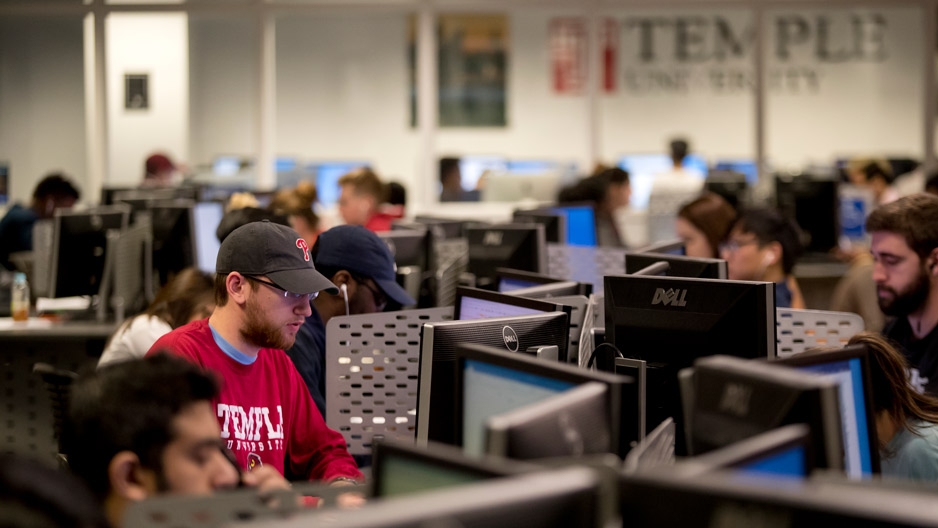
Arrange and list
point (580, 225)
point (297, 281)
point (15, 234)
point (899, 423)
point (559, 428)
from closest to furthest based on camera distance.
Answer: point (559, 428), point (899, 423), point (297, 281), point (580, 225), point (15, 234)

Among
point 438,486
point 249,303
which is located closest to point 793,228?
point 249,303

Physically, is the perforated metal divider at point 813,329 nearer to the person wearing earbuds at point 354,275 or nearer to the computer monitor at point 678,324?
the computer monitor at point 678,324

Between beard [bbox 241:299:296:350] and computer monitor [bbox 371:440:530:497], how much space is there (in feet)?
3.89

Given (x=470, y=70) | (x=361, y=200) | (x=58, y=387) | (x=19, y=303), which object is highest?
(x=470, y=70)

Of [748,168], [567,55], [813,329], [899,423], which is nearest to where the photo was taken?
[899,423]

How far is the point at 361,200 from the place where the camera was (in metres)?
6.11

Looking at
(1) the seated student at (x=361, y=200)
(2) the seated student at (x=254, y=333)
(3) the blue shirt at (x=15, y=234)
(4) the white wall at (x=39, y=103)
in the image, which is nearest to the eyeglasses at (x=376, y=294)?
(2) the seated student at (x=254, y=333)

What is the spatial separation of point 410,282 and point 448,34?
27.1 ft

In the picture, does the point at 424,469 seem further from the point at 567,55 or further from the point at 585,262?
the point at 567,55

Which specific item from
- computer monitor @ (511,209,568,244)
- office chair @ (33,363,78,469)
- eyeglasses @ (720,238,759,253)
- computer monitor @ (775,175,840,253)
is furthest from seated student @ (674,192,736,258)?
computer monitor @ (775,175,840,253)

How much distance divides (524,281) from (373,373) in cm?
70

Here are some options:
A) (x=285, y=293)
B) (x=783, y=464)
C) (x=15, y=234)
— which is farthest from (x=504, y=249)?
(x=15, y=234)

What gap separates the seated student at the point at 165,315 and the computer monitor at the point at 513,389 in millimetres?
1773

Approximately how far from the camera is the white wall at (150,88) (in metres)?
10.3
